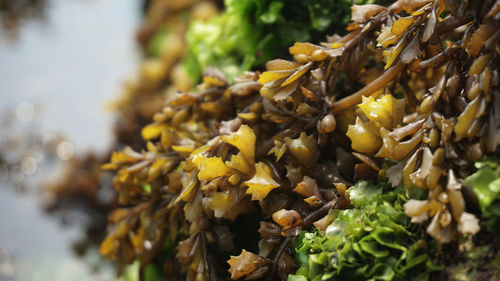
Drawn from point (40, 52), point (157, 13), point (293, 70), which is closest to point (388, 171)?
point (293, 70)

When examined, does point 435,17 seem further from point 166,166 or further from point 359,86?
point 166,166

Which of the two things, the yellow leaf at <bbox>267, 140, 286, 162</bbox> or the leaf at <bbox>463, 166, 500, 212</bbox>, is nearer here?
the leaf at <bbox>463, 166, 500, 212</bbox>

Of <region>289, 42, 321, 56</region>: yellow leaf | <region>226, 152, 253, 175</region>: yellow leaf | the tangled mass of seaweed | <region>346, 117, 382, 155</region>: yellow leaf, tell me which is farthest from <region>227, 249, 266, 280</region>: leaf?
<region>289, 42, 321, 56</region>: yellow leaf

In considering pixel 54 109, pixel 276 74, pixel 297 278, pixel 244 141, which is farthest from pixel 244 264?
pixel 54 109

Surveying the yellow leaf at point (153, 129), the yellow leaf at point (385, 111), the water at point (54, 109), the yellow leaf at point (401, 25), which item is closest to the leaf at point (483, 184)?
the yellow leaf at point (385, 111)

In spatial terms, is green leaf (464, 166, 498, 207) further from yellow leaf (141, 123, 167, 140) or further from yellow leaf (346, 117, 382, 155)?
yellow leaf (141, 123, 167, 140)

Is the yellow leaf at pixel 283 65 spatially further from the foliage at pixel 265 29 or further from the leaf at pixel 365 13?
the foliage at pixel 265 29
